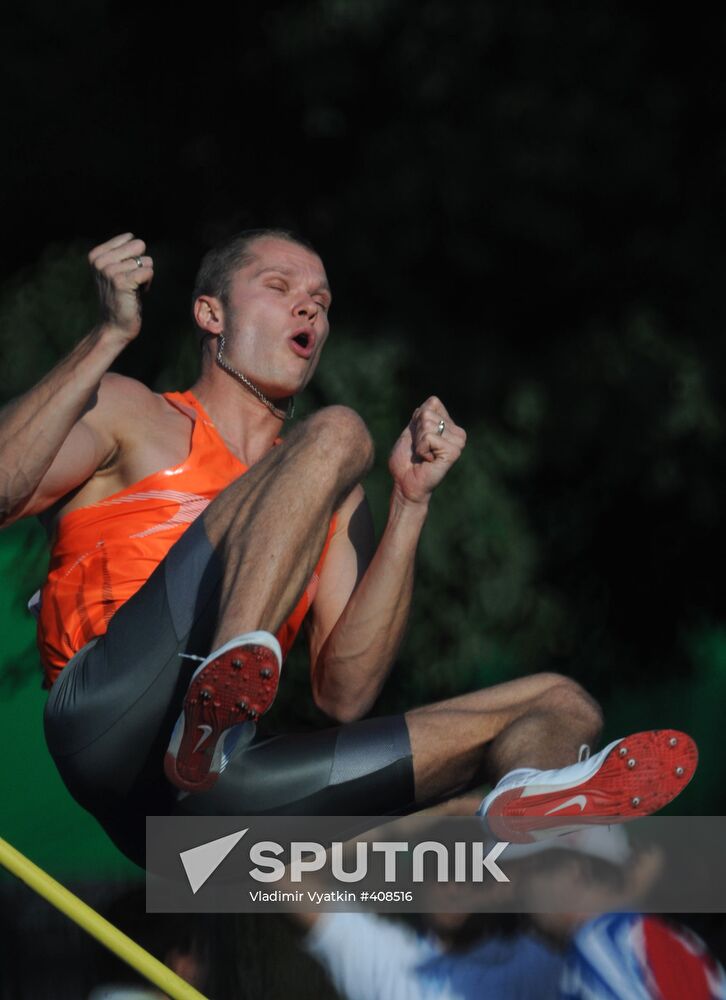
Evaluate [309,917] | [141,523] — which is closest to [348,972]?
[309,917]

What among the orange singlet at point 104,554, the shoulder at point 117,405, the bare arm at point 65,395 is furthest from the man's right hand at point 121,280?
the orange singlet at point 104,554

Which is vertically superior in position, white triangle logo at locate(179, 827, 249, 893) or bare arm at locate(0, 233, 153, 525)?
bare arm at locate(0, 233, 153, 525)

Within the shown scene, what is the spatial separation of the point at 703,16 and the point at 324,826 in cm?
214

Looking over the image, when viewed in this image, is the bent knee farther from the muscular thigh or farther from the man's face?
the man's face

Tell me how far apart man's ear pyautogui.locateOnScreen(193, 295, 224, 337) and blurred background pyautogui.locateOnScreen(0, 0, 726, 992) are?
0.79 m

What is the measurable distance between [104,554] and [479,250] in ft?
5.04

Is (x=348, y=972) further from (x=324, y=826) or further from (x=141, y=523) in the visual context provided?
(x=141, y=523)

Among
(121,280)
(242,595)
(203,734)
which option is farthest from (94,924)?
(121,280)

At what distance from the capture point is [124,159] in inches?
130

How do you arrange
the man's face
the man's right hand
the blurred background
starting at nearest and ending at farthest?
the man's right hand < the man's face < the blurred background

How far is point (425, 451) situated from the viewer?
1.99 m

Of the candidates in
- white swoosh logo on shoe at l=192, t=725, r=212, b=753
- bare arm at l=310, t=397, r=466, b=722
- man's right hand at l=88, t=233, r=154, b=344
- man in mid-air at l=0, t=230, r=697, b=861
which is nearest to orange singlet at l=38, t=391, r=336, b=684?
man in mid-air at l=0, t=230, r=697, b=861

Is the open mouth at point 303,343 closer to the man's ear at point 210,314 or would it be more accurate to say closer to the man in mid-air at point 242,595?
the man in mid-air at point 242,595

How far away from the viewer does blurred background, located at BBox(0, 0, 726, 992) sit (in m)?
3.13
